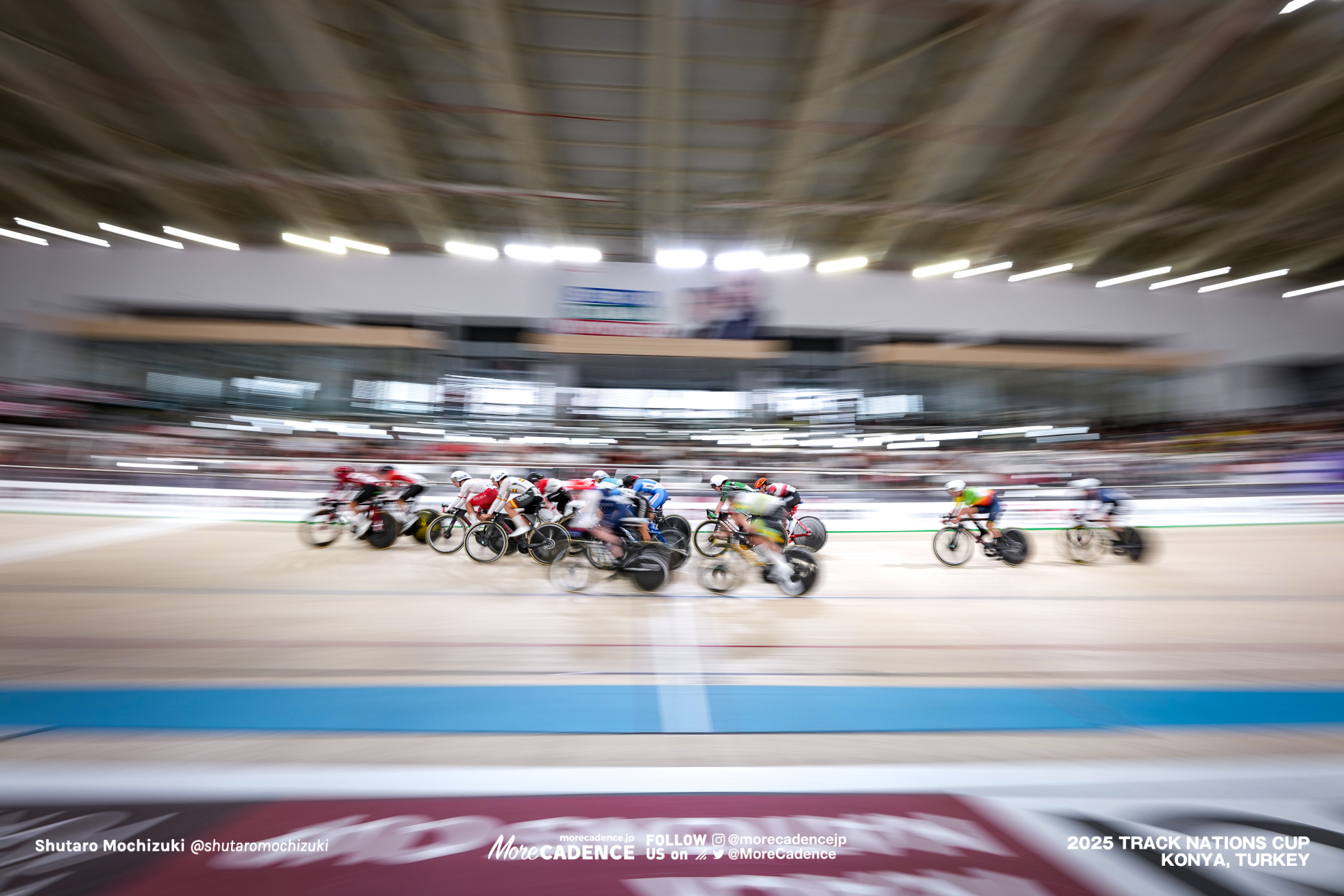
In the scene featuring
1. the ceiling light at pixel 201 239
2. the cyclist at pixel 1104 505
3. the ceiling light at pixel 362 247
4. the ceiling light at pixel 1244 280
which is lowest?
the cyclist at pixel 1104 505

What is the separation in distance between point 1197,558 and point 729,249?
38.9 feet

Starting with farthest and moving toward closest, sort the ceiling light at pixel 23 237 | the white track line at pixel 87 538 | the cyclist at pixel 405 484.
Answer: the ceiling light at pixel 23 237, the cyclist at pixel 405 484, the white track line at pixel 87 538

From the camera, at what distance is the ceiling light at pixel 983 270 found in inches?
603

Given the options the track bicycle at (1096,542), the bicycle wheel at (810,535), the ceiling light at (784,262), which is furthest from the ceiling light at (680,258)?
the track bicycle at (1096,542)

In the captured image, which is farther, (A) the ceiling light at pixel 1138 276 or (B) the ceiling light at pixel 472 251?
(A) the ceiling light at pixel 1138 276

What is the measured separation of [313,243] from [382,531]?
1259cm

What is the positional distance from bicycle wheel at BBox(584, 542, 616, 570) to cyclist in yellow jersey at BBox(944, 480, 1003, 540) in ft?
12.3

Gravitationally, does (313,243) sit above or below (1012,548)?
above

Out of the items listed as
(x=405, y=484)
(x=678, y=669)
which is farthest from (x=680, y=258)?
(x=678, y=669)

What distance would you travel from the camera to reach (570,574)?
4406mm

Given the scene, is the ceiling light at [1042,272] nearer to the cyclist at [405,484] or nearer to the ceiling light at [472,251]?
the ceiling light at [472,251]

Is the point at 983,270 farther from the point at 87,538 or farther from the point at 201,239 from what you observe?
the point at 201,239

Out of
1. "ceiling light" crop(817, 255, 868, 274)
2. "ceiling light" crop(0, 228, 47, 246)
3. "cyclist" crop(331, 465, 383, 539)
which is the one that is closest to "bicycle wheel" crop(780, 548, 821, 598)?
"cyclist" crop(331, 465, 383, 539)

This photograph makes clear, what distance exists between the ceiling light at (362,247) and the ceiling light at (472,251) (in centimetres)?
174
